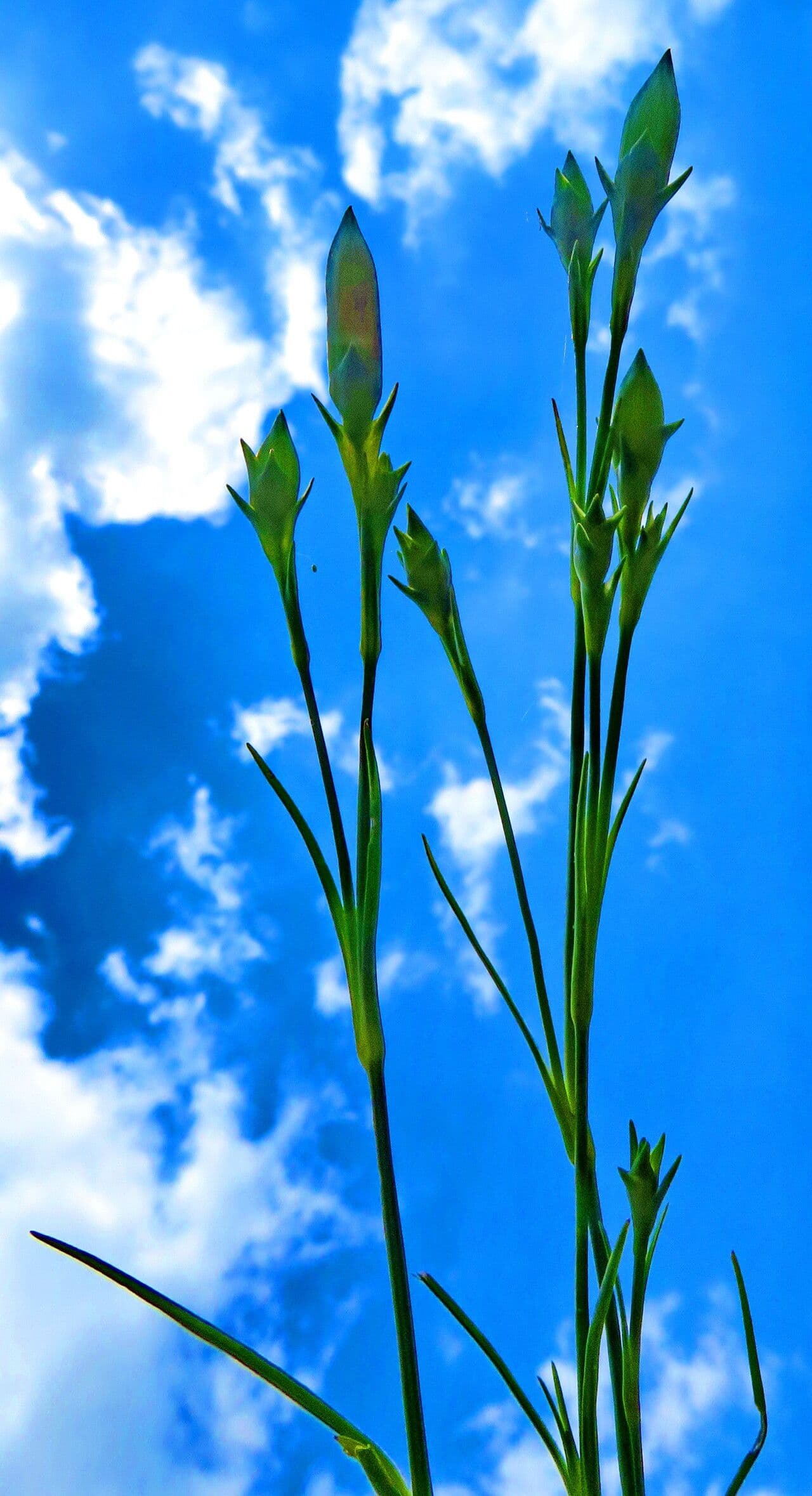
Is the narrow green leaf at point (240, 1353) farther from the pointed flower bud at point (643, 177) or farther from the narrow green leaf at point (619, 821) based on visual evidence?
the pointed flower bud at point (643, 177)

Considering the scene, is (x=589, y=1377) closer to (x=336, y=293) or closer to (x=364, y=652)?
(x=364, y=652)

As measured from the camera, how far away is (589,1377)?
0.32 meters

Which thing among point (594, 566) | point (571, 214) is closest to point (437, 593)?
point (594, 566)

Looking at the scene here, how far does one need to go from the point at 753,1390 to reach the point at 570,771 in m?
0.19

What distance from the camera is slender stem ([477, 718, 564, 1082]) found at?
0.35m

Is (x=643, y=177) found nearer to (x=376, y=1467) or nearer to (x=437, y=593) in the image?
(x=437, y=593)

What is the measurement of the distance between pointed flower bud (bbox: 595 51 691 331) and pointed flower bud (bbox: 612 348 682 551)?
0.09 feet

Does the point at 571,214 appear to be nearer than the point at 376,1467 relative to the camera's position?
No

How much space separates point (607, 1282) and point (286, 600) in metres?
0.22

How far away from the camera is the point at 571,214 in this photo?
43cm

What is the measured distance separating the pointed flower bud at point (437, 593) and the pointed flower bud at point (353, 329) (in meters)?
0.05

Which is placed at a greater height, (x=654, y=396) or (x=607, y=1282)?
(x=654, y=396)

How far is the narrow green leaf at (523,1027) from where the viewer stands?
350mm

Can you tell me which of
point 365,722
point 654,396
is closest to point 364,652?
point 365,722
